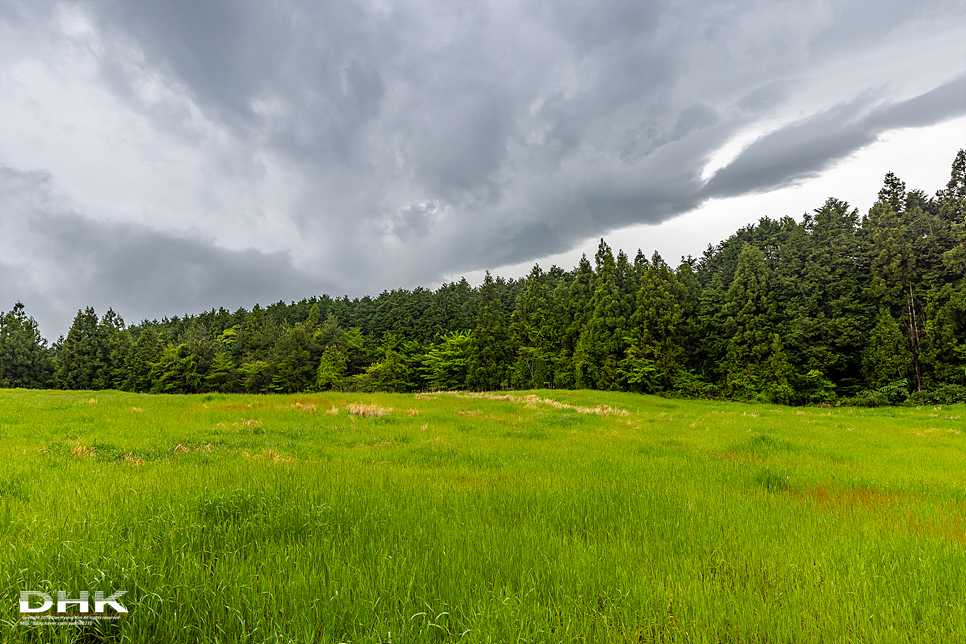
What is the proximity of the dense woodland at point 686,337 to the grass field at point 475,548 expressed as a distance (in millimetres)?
43887

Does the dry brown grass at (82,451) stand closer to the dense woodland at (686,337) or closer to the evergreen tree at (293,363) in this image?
the dense woodland at (686,337)

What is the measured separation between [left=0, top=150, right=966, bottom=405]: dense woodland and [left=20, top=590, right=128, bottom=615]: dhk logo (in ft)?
164

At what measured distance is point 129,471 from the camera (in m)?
5.64

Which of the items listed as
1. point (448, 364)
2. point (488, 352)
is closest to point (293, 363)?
point (448, 364)

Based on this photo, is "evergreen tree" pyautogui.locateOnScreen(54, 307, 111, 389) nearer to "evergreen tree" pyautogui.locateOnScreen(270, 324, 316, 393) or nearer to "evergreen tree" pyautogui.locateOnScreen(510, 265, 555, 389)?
"evergreen tree" pyautogui.locateOnScreen(270, 324, 316, 393)

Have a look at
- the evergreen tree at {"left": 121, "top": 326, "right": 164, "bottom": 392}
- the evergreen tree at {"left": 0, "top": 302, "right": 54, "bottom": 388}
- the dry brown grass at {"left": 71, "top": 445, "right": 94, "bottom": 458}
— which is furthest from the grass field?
the evergreen tree at {"left": 0, "top": 302, "right": 54, "bottom": 388}

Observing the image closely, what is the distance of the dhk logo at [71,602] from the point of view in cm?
220

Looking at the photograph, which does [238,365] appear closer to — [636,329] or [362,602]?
[636,329]

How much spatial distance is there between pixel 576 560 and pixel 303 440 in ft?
27.4

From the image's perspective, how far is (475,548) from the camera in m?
3.38

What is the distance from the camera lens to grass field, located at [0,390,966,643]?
2.36m

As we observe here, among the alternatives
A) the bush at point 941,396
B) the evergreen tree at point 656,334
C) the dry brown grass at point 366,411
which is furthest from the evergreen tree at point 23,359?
the bush at point 941,396

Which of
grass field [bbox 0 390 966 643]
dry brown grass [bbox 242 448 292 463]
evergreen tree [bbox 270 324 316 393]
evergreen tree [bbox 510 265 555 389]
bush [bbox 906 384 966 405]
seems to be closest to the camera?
grass field [bbox 0 390 966 643]

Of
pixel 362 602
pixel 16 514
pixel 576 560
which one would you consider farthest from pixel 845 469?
pixel 16 514
